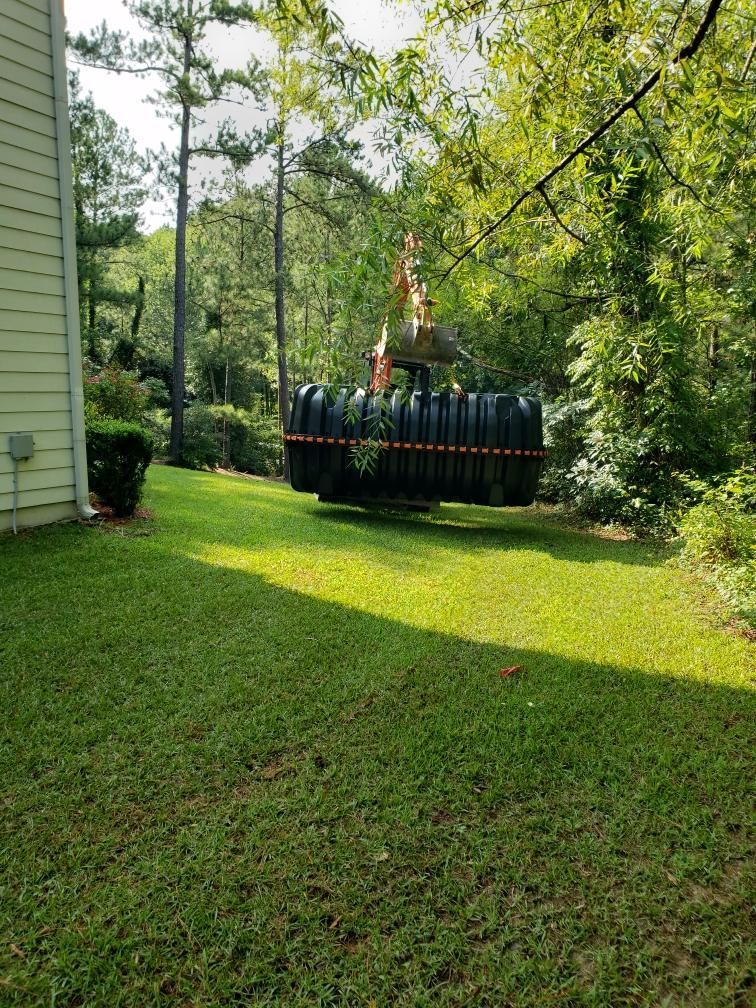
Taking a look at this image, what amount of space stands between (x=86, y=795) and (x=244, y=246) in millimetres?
19007

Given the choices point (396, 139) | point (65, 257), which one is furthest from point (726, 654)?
point (65, 257)

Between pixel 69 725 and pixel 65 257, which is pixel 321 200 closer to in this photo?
pixel 65 257

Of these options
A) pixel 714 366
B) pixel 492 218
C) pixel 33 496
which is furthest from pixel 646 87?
pixel 714 366

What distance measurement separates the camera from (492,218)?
2.05 meters

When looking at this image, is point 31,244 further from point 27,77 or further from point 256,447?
point 256,447

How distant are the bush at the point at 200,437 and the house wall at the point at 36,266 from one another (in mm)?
11916

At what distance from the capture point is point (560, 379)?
437 inches

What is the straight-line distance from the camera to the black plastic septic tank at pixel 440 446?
20.7 feet

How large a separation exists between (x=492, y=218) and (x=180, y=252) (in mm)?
14546

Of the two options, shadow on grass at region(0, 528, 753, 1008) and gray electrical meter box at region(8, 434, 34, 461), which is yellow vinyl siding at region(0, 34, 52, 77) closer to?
gray electrical meter box at region(8, 434, 34, 461)

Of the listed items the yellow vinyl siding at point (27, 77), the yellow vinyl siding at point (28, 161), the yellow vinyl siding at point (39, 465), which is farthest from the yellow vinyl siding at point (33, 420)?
the yellow vinyl siding at point (27, 77)

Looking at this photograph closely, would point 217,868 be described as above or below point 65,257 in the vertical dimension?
below

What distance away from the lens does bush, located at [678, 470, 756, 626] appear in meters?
3.65

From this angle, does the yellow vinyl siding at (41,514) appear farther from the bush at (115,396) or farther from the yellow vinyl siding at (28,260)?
the bush at (115,396)
